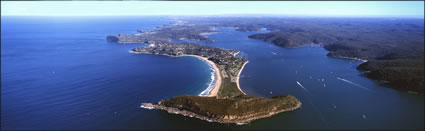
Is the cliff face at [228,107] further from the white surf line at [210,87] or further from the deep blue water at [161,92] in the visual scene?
the white surf line at [210,87]

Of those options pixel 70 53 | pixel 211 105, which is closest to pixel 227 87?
pixel 211 105

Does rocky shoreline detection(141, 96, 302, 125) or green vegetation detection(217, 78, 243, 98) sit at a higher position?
green vegetation detection(217, 78, 243, 98)

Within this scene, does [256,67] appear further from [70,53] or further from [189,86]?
[70,53]

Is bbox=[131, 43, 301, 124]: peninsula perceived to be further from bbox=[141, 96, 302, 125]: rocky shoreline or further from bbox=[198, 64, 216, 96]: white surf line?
bbox=[198, 64, 216, 96]: white surf line

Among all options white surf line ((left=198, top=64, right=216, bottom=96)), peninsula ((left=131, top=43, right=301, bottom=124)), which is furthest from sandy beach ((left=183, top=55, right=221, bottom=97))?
white surf line ((left=198, top=64, right=216, bottom=96))

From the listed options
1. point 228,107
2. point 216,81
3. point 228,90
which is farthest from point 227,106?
point 216,81

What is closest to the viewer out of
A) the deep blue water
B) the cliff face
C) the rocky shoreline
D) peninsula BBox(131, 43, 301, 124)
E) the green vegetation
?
the rocky shoreline
